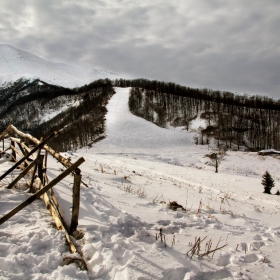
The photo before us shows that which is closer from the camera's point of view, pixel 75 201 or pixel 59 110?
pixel 75 201

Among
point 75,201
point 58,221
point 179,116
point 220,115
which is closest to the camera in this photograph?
point 75,201

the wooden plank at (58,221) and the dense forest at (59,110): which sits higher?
the dense forest at (59,110)

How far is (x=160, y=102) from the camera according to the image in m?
126

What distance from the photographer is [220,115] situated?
10162 centimetres

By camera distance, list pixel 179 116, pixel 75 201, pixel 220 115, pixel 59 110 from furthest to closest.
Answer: pixel 59 110
pixel 179 116
pixel 220 115
pixel 75 201

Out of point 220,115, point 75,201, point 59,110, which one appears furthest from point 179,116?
point 75,201

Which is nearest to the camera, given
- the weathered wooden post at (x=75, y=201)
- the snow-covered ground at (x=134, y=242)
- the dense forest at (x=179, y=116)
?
the snow-covered ground at (x=134, y=242)

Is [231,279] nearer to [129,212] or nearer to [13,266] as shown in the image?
[129,212]

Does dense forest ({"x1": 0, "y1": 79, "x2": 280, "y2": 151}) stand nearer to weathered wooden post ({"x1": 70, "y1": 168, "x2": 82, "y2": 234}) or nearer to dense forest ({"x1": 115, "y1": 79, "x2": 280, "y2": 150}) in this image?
dense forest ({"x1": 115, "y1": 79, "x2": 280, "y2": 150})

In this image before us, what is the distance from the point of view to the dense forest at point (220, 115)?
8769cm

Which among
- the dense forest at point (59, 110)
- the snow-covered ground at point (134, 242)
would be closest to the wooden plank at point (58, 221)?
the snow-covered ground at point (134, 242)

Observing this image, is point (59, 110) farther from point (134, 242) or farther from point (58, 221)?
point (134, 242)

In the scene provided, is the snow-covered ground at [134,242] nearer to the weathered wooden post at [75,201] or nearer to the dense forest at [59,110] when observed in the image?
the weathered wooden post at [75,201]

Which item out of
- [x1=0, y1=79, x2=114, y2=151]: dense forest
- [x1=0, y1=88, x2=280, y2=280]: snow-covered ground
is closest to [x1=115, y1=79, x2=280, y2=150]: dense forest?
[x1=0, y1=79, x2=114, y2=151]: dense forest
